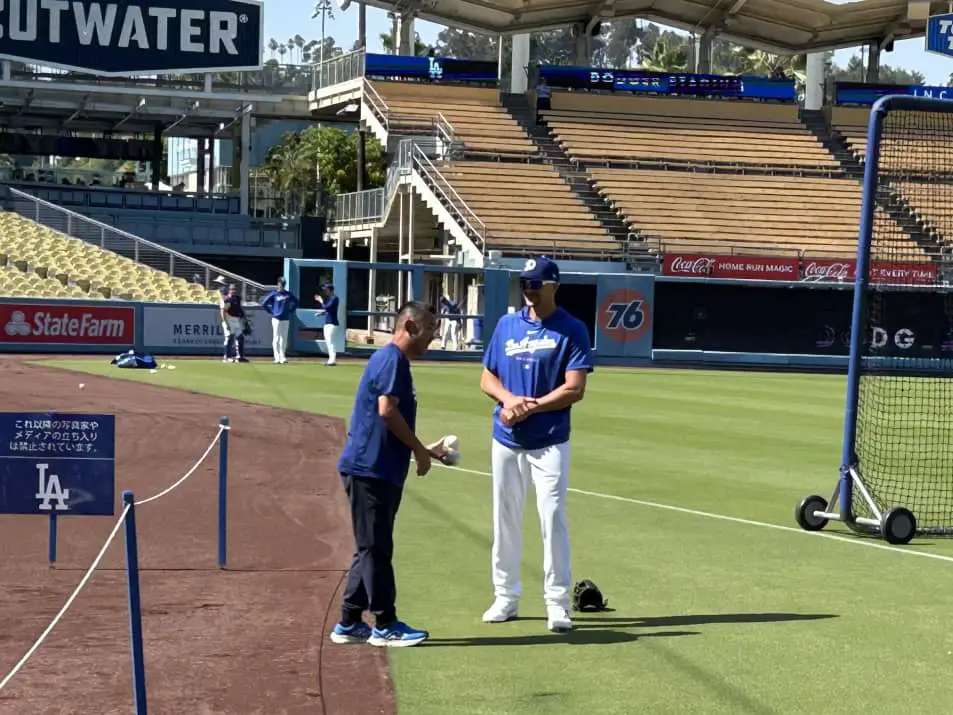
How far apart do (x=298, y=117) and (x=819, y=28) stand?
21.4 m

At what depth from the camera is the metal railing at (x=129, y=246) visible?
42.0 meters

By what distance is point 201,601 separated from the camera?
9570mm

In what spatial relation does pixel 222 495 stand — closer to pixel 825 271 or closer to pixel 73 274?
pixel 73 274

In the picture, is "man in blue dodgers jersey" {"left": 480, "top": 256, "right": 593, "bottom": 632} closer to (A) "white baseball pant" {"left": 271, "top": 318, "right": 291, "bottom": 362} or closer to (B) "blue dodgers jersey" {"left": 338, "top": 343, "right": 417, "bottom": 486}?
(B) "blue dodgers jersey" {"left": 338, "top": 343, "right": 417, "bottom": 486}

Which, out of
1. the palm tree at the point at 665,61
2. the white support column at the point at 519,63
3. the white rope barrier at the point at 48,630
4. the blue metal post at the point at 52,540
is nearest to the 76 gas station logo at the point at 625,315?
the white support column at the point at 519,63

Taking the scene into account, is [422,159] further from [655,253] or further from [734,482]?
[734,482]

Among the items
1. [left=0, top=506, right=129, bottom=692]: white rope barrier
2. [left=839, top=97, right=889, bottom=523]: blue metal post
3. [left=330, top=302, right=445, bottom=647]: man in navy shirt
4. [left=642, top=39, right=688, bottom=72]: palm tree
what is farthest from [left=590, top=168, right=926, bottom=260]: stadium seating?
[left=330, top=302, right=445, bottom=647]: man in navy shirt

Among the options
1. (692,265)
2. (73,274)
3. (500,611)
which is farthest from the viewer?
(692,265)

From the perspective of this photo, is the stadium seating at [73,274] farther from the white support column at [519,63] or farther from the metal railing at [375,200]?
the white support column at [519,63]

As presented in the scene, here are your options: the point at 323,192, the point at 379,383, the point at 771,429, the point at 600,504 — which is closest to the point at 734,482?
the point at 600,504

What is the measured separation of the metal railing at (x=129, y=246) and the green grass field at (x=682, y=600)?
76.0 feet

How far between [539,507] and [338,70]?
50.4 metres

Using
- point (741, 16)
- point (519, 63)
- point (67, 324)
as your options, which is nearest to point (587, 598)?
point (67, 324)

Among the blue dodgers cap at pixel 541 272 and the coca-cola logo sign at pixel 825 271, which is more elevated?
the blue dodgers cap at pixel 541 272
